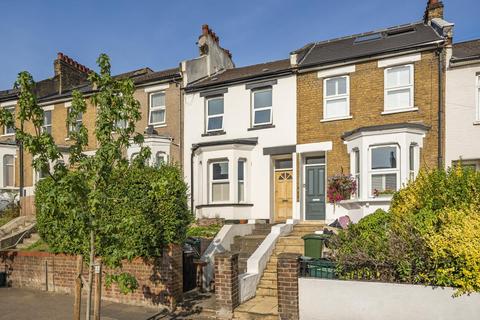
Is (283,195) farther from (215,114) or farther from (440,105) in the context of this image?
(440,105)

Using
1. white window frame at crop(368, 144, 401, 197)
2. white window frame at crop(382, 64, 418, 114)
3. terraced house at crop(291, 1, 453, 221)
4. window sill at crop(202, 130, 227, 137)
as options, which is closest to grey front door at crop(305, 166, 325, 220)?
terraced house at crop(291, 1, 453, 221)

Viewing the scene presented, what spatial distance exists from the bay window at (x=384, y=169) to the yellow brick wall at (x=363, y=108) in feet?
2.91

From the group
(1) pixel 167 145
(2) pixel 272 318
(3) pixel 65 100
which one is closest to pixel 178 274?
(2) pixel 272 318

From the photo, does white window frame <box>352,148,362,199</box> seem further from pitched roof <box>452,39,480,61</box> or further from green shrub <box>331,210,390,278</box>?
green shrub <box>331,210,390,278</box>

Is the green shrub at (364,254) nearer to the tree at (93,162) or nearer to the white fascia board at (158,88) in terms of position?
the tree at (93,162)

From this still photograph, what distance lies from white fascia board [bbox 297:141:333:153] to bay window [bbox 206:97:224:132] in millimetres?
3669

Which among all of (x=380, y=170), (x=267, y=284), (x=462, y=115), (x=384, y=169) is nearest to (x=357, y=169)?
(x=380, y=170)

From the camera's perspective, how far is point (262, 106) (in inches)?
601

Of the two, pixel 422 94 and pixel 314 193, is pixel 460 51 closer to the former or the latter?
pixel 422 94

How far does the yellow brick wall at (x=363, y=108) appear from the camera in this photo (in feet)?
41.0

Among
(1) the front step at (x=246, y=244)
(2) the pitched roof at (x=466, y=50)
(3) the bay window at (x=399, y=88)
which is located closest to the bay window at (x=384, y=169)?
(3) the bay window at (x=399, y=88)

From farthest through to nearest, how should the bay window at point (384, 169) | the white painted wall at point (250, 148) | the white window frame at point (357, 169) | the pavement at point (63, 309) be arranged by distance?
1. the white painted wall at point (250, 148)
2. the white window frame at point (357, 169)
3. the bay window at point (384, 169)
4. the pavement at point (63, 309)

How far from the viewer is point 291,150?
14320 millimetres

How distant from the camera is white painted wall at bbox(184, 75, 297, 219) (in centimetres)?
1459
